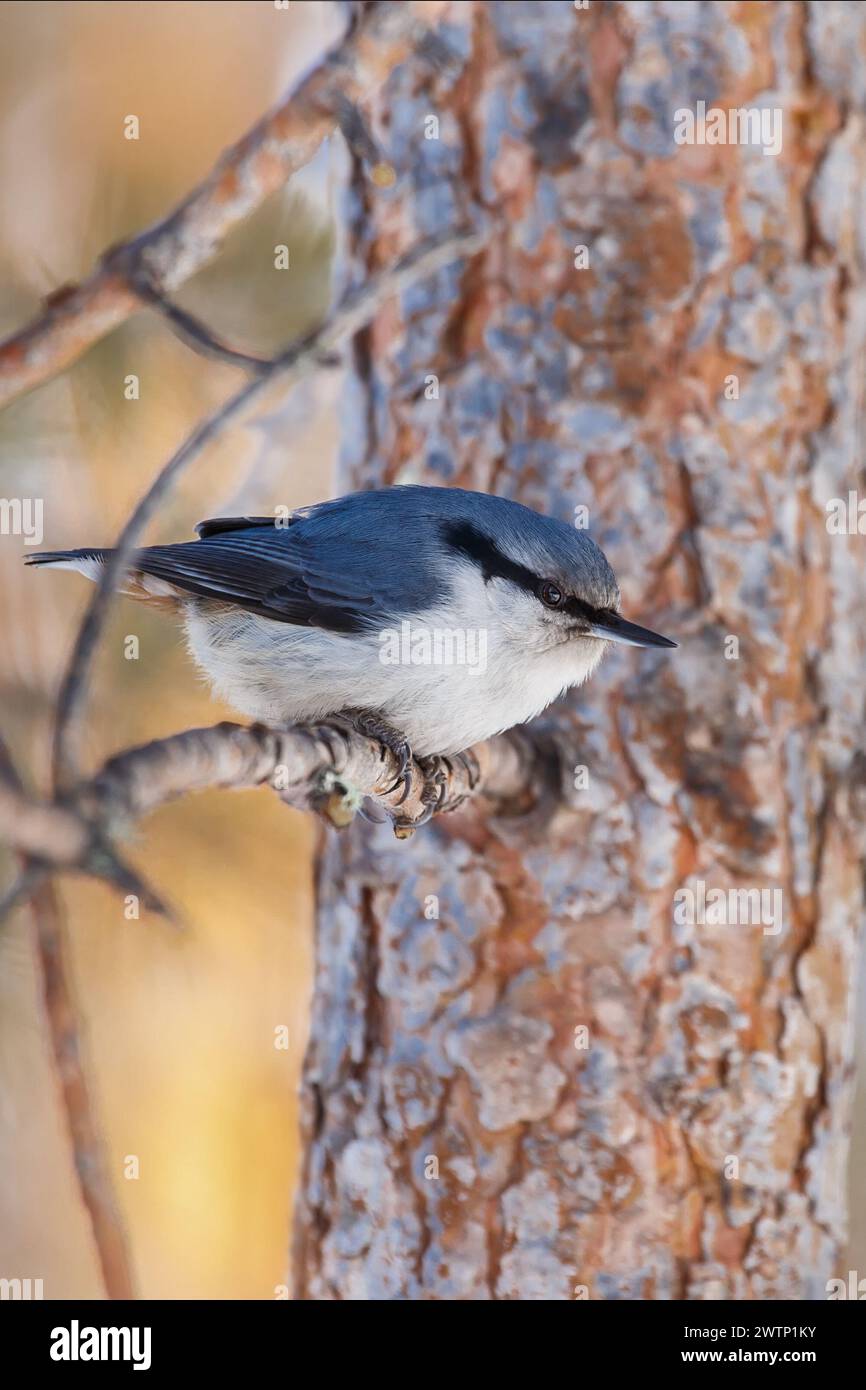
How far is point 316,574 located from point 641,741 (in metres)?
0.61

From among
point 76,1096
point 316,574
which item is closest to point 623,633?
point 316,574

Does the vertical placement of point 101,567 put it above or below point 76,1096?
above

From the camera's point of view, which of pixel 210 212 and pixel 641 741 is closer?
pixel 210 212

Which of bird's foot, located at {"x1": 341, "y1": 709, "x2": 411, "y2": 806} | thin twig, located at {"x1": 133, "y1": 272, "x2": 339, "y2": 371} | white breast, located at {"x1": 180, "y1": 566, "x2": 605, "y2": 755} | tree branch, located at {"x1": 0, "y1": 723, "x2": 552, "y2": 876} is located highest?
thin twig, located at {"x1": 133, "y1": 272, "x2": 339, "y2": 371}

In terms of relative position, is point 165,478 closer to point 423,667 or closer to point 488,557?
point 423,667

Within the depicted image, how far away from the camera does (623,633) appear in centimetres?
187

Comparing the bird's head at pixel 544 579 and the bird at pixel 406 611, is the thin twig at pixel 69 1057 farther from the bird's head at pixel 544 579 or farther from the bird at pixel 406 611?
the bird's head at pixel 544 579

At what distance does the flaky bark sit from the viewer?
1.97 meters

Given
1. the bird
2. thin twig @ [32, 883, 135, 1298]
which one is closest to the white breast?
the bird

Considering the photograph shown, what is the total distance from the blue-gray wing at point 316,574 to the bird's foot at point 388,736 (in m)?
0.14

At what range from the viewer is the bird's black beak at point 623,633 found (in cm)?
185

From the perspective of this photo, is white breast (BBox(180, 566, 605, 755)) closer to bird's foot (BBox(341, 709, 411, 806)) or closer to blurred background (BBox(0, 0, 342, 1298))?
bird's foot (BBox(341, 709, 411, 806))

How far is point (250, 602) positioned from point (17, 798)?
1.40 m
